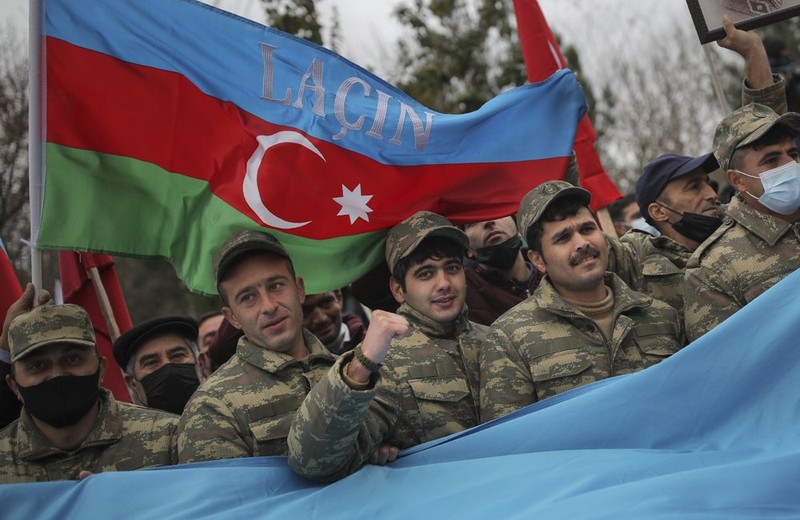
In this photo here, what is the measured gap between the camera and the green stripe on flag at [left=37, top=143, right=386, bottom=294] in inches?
195

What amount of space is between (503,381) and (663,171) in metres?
2.14

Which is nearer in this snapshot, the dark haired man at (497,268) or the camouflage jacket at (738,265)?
the camouflage jacket at (738,265)

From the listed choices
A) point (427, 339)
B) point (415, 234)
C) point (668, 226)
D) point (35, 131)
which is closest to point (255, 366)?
point (427, 339)

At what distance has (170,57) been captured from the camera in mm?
5250

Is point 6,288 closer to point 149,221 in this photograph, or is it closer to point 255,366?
point 149,221

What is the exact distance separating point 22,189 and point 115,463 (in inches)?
351

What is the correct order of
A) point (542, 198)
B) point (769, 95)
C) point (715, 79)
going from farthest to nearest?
point (715, 79), point (769, 95), point (542, 198)

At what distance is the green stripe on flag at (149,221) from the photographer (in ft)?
16.2

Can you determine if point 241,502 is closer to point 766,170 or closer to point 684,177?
point 766,170

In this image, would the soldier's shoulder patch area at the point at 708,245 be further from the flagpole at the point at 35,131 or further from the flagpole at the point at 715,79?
the flagpole at the point at 35,131

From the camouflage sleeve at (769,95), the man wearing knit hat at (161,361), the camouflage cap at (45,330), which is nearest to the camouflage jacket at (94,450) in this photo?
the camouflage cap at (45,330)

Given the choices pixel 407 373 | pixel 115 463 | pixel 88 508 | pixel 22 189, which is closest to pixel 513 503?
pixel 407 373

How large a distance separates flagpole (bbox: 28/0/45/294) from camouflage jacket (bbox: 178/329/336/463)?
1.02 metres

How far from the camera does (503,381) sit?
457 cm
